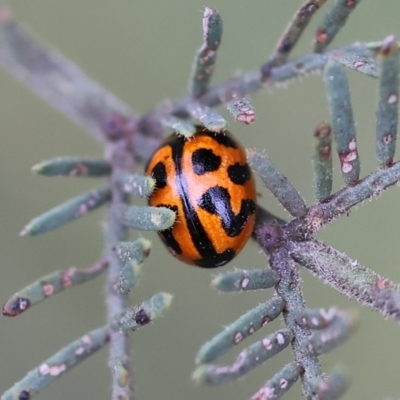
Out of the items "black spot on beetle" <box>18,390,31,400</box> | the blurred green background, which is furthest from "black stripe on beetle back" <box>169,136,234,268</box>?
the blurred green background

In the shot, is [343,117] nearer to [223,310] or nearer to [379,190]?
[379,190]

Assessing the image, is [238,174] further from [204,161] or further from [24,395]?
[24,395]

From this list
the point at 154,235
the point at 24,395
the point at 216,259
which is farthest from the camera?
the point at 154,235

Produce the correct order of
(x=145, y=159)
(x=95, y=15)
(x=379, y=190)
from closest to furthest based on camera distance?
(x=379, y=190), (x=145, y=159), (x=95, y=15)

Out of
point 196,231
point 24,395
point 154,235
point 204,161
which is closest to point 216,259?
point 196,231

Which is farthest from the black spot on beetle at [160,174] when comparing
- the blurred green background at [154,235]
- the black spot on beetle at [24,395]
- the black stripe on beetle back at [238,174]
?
the blurred green background at [154,235]

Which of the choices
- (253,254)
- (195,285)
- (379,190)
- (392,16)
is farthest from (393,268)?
Answer: (379,190)
